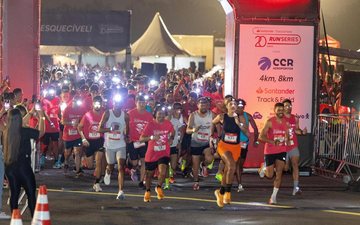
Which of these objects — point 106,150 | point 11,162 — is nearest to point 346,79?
point 106,150

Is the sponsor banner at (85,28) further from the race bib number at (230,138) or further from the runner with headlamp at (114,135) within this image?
the race bib number at (230,138)

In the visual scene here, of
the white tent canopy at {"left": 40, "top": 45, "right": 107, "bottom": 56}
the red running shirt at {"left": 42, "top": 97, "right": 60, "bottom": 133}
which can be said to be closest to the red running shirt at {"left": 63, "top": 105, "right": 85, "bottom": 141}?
the red running shirt at {"left": 42, "top": 97, "right": 60, "bottom": 133}

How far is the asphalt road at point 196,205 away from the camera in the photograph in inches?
473

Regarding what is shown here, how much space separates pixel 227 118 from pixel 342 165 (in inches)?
190

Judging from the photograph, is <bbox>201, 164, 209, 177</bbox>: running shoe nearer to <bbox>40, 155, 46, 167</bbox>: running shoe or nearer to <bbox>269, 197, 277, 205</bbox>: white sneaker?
<bbox>40, 155, 46, 167</bbox>: running shoe

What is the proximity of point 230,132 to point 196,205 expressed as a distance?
134 cm

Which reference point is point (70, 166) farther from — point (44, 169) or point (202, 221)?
point (202, 221)

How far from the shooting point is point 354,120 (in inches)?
681

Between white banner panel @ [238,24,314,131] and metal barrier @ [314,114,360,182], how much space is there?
0.92 metres

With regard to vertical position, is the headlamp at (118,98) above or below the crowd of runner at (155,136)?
above

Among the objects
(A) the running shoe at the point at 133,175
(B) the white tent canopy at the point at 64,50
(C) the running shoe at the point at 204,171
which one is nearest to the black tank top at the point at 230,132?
(A) the running shoe at the point at 133,175

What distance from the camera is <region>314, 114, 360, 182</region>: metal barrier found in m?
17.3

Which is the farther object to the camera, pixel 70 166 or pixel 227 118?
pixel 70 166

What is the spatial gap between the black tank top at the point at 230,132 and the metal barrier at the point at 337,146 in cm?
383
